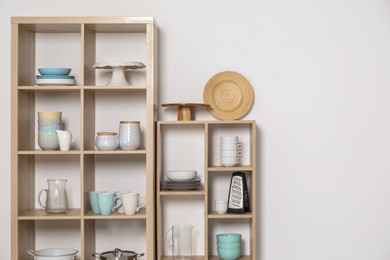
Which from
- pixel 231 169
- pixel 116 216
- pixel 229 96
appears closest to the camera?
pixel 116 216

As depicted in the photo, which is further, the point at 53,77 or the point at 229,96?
the point at 229,96

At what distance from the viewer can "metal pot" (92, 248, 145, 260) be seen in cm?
373

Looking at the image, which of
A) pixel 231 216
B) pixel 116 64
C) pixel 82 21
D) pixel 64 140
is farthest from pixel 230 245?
pixel 82 21

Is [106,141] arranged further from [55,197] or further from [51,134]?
[55,197]

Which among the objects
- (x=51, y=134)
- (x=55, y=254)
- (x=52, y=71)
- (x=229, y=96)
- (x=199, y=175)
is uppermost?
(x=52, y=71)

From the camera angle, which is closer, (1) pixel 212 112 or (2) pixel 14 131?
(2) pixel 14 131

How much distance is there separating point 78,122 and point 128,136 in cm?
44

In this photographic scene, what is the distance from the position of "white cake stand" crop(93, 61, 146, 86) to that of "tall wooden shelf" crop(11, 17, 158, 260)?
5 cm

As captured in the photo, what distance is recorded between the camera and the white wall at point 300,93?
13.3ft

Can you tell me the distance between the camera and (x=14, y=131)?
3.75 metres

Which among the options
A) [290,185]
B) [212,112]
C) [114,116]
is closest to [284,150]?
[290,185]

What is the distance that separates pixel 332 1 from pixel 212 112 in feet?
3.30

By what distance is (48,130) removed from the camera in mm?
3791

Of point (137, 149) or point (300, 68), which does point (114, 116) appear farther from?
point (300, 68)
